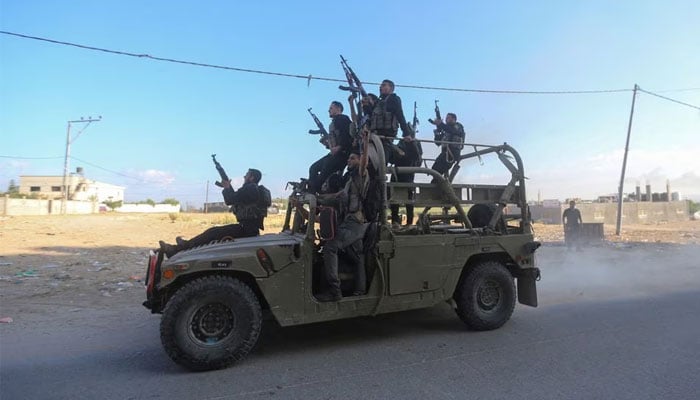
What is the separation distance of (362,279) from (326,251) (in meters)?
0.59

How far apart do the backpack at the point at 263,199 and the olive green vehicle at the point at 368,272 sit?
321 mm

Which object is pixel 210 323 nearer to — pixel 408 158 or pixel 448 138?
pixel 408 158

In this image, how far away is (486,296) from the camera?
5785mm

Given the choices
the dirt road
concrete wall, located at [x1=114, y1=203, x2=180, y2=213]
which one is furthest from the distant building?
the dirt road

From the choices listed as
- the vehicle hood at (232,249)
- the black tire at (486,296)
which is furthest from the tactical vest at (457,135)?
the vehicle hood at (232,249)

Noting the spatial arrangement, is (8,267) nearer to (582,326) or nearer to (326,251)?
(326,251)

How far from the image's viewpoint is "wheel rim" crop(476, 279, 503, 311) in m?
5.72

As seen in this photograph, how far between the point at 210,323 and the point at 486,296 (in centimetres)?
347

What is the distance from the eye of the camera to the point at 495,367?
4.30m

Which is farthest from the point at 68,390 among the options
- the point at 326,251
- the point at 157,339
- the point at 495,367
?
the point at 495,367

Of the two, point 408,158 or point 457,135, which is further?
point 457,135

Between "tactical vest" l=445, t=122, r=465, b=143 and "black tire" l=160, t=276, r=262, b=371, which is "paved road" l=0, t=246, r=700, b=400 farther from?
"tactical vest" l=445, t=122, r=465, b=143

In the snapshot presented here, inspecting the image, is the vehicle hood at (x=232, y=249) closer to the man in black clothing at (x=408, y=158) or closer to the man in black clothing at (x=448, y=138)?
the man in black clothing at (x=408, y=158)

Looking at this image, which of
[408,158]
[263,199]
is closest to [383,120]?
[408,158]
